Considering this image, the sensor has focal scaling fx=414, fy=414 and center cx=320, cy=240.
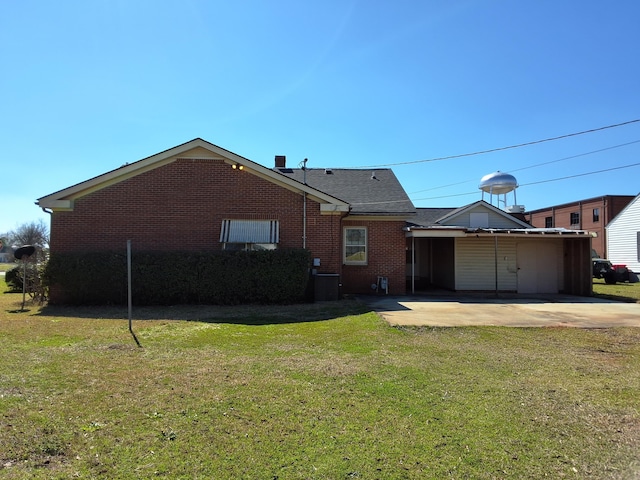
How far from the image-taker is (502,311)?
11.2 m

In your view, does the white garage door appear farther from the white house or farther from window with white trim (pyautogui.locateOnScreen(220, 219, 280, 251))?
the white house

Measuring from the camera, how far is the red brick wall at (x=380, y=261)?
50.3ft

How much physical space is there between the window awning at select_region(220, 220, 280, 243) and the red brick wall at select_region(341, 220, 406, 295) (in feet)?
10.8

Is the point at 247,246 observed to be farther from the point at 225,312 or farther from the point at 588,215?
the point at 588,215

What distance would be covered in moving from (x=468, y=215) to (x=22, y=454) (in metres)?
A: 18.9

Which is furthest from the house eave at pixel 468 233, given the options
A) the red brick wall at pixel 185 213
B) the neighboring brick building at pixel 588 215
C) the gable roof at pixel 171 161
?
the neighboring brick building at pixel 588 215

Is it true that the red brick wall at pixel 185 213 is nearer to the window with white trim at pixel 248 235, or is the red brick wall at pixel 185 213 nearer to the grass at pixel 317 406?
the window with white trim at pixel 248 235

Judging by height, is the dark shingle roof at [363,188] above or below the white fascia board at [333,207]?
above

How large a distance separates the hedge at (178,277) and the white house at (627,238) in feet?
88.4

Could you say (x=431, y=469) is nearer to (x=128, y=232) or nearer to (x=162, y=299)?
(x=162, y=299)

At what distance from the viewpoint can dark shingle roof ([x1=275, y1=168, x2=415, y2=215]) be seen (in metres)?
15.6

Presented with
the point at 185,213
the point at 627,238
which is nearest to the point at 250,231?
the point at 185,213

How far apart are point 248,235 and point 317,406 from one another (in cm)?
935

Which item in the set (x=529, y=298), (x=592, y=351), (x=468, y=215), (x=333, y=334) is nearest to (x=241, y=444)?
(x=333, y=334)
